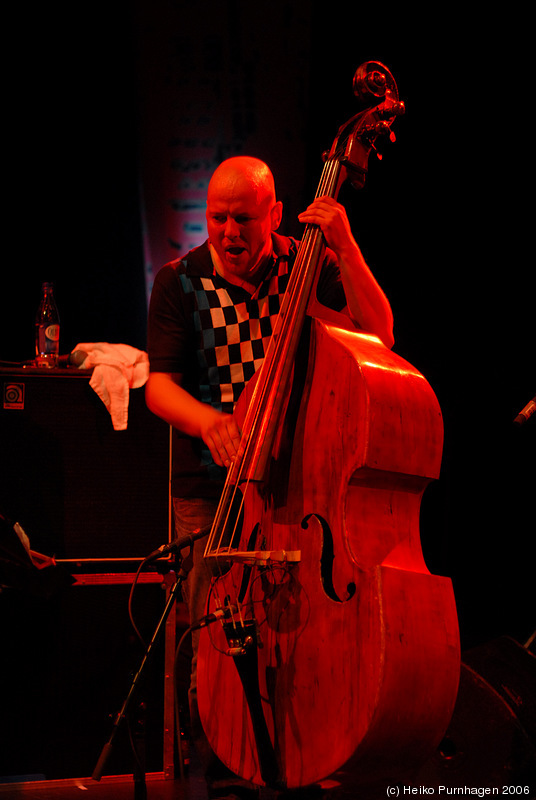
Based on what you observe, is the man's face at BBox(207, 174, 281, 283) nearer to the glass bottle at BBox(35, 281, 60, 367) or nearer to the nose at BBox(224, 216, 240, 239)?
the nose at BBox(224, 216, 240, 239)

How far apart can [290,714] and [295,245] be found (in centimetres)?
134

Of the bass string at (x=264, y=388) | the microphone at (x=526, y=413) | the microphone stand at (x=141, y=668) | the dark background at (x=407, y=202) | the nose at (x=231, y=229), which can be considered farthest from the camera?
the dark background at (x=407, y=202)

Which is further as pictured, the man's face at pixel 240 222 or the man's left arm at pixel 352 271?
the man's face at pixel 240 222

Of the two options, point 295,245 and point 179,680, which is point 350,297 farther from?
point 179,680

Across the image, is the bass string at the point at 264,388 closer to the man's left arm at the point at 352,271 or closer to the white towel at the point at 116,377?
the man's left arm at the point at 352,271

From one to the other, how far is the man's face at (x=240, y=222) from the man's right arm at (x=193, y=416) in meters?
0.36

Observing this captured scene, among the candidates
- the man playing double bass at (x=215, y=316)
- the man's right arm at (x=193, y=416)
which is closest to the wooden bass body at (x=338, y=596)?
the man's right arm at (x=193, y=416)

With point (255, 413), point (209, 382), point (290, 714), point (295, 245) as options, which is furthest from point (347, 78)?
point (290, 714)

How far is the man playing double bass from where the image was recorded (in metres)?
1.98

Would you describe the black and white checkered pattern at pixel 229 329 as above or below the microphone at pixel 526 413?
above

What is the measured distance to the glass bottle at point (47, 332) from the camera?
300 centimetres

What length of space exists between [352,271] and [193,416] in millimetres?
529

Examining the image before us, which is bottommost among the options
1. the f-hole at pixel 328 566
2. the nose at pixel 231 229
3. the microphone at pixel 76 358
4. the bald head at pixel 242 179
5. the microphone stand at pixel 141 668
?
the microphone stand at pixel 141 668

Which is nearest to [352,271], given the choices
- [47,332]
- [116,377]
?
[116,377]
